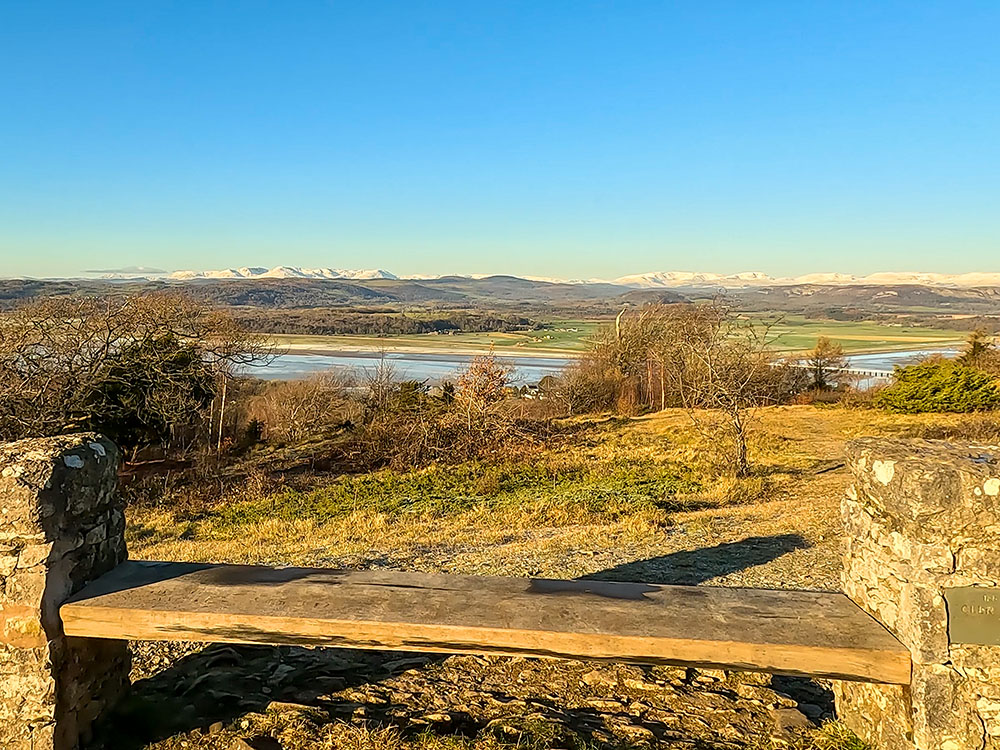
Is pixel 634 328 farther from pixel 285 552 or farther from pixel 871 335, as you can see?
pixel 871 335

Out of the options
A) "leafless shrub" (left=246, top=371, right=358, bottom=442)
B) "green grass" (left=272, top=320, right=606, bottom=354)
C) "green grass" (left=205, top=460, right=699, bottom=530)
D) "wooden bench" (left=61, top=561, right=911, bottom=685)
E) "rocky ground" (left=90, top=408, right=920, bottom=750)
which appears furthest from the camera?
"green grass" (left=272, top=320, right=606, bottom=354)

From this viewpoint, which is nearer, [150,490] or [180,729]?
[180,729]

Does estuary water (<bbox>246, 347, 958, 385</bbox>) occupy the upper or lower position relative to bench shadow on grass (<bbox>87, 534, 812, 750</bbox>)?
lower

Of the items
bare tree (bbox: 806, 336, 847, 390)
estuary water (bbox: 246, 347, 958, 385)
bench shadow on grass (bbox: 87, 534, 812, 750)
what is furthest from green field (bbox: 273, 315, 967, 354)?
bench shadow on grass (bbox: 87, 534, 812, 750)

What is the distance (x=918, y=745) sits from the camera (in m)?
2.52

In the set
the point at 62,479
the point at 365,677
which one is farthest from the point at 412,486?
the point at 62,479

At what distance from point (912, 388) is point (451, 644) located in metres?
21.7

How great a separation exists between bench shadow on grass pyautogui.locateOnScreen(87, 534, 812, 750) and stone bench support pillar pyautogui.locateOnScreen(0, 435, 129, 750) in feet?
0.88

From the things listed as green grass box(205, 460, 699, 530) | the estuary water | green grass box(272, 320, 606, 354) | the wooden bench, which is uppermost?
the wooden bench

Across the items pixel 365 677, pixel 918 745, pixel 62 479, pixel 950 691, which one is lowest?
pixel 365 677

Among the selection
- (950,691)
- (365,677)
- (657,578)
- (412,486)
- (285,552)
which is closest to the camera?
(950,691)

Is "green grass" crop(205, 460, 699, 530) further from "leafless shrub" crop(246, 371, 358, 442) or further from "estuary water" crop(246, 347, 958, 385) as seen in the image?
"estuary water" crop(246, 347, 958, 385)

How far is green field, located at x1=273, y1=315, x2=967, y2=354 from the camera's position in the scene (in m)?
43.8

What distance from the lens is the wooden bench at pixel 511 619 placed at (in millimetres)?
2523
